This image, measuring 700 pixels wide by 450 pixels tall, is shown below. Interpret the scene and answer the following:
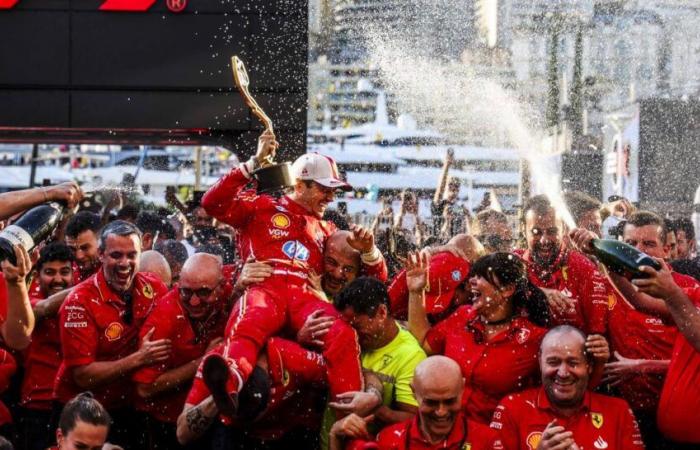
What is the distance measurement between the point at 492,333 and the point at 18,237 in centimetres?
225

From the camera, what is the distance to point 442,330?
19.2ft

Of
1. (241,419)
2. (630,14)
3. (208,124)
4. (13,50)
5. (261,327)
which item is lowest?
(241,419)

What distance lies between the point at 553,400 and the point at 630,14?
755 inches

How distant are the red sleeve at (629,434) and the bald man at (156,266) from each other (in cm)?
289

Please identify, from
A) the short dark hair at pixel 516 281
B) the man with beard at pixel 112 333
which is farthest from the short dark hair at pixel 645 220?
the man with beard at pixel 112 333

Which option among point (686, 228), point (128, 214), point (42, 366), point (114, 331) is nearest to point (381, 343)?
point (114, 331)

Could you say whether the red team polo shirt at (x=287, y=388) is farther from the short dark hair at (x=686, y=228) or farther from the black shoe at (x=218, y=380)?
the short dark hair at (x=686, y=228)

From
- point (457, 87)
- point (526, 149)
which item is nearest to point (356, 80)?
point (457, 87)

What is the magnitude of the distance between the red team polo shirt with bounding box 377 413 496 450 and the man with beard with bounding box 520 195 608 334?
92 centimetres

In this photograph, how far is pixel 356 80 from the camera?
1806 centimetres

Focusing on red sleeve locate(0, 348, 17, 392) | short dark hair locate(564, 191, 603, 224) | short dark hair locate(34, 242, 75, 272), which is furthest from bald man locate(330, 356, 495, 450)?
short dark hair locate(564, 191, 603, 224)

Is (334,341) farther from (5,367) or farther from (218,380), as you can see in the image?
(5,367)

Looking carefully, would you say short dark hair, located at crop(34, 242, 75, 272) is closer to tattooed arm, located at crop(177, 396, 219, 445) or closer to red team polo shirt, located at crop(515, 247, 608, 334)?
tattooed arm, located at crop(177, 396, 219, 445)

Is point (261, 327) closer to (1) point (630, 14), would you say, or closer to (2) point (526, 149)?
(2) point (526, 149)
